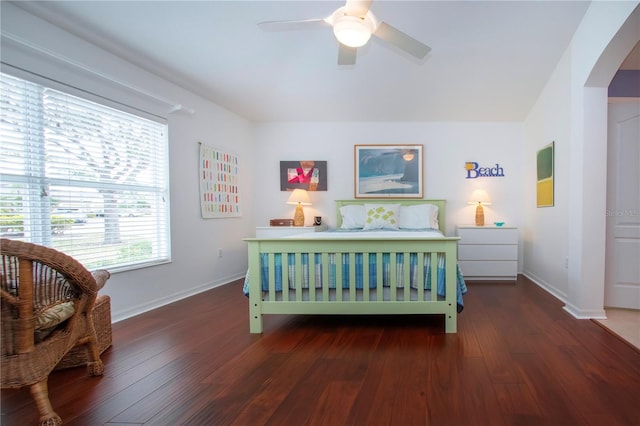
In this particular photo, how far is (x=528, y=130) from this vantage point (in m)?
3.91

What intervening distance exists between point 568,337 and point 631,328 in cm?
57

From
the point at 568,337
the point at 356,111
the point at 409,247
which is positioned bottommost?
the point at 568,337

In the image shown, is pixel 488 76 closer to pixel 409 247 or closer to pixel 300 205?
pixel 409 247

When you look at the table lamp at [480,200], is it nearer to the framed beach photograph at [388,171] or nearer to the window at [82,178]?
the framed beach photograph at [388,171]

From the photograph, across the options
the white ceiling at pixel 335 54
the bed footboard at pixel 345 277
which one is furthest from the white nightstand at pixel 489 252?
the bed footboard at pixel 345 277

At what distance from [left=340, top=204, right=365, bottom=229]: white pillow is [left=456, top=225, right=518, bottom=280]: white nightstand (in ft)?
4.08

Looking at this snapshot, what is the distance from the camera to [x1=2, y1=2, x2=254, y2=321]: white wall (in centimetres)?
203

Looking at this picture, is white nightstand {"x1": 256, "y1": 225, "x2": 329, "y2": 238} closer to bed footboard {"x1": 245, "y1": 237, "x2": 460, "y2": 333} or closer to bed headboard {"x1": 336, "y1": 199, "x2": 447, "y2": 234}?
bed headboard {"x1": 336, "y1": 199, "x2": 447, "y2": 234}

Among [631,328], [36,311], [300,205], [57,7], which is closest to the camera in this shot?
[36,311]

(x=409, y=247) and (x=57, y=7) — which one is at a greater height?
(x=57, y=7)

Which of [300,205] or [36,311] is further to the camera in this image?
[300,205]

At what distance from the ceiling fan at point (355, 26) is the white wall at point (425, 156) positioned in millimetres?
2399

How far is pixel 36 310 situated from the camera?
48.6 inches

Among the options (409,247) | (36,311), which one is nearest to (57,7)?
(36,311)
